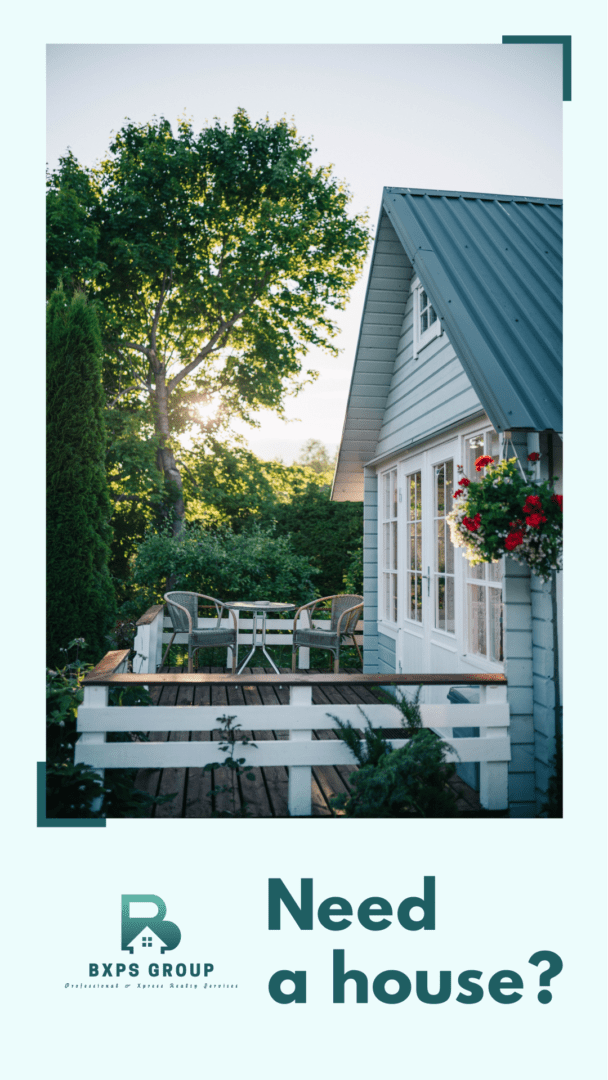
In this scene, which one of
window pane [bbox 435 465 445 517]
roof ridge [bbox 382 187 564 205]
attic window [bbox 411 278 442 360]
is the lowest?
window pane [bbox 435 465 445 517]

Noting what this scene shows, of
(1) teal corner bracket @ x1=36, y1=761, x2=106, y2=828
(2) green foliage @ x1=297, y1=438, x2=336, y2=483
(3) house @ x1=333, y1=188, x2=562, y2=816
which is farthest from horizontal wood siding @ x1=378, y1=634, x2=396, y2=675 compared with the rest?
(2) green foliage @ x1=297, y1=438, x2=336, y2=483

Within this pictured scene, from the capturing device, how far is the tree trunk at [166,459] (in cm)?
1116

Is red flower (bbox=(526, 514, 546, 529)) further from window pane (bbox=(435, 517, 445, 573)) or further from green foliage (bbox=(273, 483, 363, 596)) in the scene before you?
green foliage (bbox=(273, 483, 363, 596))

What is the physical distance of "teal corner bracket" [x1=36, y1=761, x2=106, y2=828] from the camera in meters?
2.42

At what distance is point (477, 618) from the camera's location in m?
3.98

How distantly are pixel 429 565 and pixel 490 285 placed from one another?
1961mm

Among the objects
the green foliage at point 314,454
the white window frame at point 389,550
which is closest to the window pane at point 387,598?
the white window frame at point 389,550

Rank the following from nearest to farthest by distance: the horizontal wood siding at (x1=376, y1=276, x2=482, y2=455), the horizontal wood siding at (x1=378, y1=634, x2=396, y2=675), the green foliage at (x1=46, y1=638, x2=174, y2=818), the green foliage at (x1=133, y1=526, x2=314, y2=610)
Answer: the green foliage at (x1=46, y1=638, x2=174, y2=818) → the horizontal wood siding at (x1=376, y1=276, x2=482, y2=455) → the horizontal wood siding at (x1=378, y1=634, x2=396, y2=675) → the green foliage at (x1=133, y1=526, x2=314, y2=610)

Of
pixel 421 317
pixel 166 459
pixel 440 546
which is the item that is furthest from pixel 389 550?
pixel 166 459

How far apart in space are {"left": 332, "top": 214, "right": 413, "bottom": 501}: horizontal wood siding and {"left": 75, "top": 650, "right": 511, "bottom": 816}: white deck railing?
3204 mm
